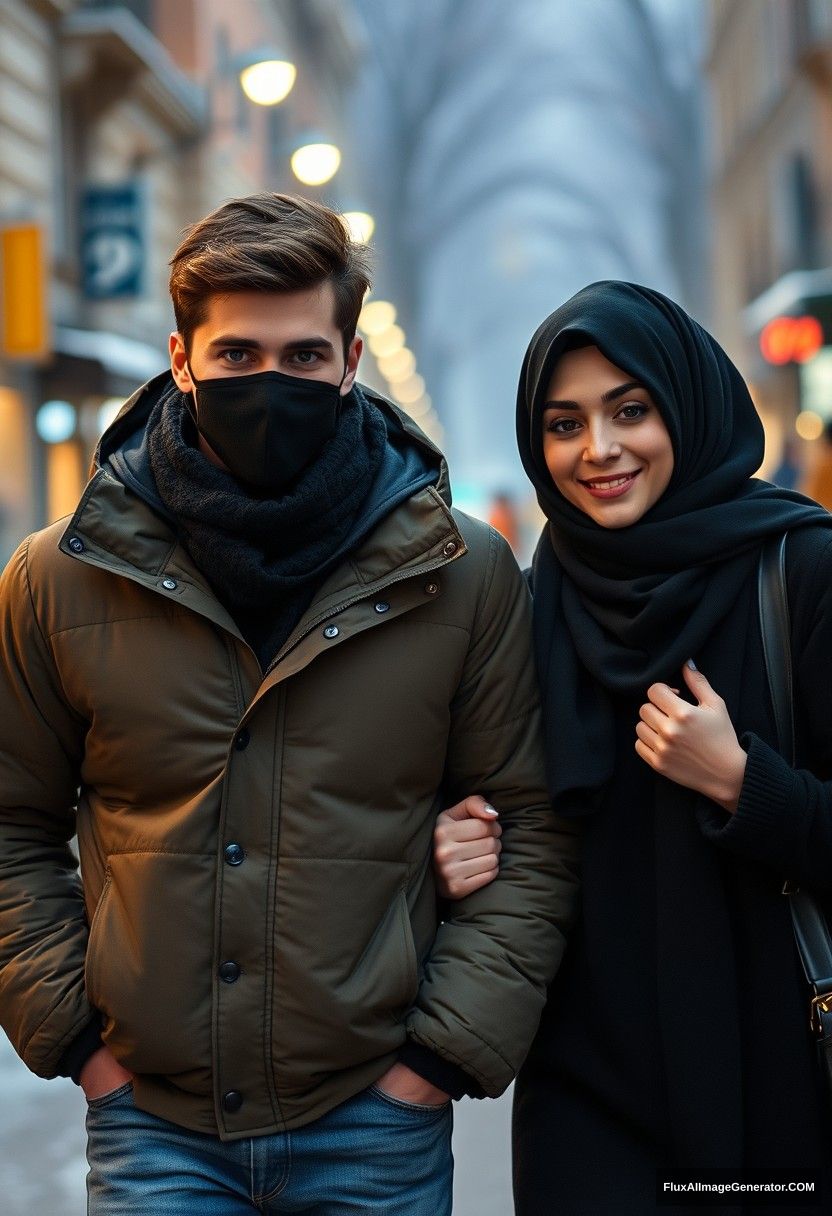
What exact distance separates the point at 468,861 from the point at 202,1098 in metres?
0.55

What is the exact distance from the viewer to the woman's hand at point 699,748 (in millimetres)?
2352

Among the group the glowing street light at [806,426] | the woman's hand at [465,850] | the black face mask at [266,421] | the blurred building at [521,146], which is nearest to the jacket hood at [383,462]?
the black face mask at [266,421]

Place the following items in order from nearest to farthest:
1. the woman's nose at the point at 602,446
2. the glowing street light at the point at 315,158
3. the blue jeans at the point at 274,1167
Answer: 1. the blue jeans at the point at 274,1167
2. the woman's nose at the point at 602,446
3. the glowing street light at the point at 315,158

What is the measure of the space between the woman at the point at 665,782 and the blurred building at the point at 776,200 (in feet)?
42.7

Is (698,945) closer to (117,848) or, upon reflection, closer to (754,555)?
(754,555)

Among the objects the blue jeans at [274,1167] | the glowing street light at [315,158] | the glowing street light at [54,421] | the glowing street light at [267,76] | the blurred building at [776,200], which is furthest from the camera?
the blurred building at [776,200]

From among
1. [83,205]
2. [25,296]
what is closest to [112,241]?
[83,205]

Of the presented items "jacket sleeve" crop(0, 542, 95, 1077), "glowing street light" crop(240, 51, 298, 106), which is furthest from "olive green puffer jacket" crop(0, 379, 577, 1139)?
"glowing street light" crop(240, 51, 298, 106)

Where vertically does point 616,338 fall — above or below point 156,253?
below

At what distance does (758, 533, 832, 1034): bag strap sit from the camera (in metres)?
2.38

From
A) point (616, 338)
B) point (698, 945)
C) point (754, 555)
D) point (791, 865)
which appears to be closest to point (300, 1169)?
point (698, 945)

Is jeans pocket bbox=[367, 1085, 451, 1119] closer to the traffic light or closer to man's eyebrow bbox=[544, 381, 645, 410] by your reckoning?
man's eyebrow bbox=[544, 381, 645, 410]

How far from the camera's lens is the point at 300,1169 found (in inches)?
89.7

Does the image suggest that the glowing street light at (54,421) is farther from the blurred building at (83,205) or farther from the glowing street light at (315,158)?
the glowing street light at (315,158)
